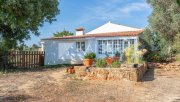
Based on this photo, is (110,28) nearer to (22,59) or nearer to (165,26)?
(22,59)

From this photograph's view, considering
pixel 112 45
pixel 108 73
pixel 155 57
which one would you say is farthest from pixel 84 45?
pixel 108 73

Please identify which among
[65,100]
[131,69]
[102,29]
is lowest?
[65,100]

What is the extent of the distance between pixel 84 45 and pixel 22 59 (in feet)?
25.5

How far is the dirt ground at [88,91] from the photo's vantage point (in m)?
13.2

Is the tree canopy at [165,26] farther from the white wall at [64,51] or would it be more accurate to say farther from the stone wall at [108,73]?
the stone wall at [108,73]

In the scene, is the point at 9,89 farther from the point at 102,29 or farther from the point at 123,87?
the point at 102,29

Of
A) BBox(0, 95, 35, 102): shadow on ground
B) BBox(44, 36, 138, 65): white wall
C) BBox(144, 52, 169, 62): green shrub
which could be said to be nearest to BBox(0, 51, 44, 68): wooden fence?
BBox(44, 36, 138, 65): white wall

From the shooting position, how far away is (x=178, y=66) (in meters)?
25.2

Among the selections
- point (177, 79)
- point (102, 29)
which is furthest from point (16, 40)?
point (102, 29)

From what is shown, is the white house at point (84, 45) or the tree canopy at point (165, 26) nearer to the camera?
the tree canopy at point (165, 26)


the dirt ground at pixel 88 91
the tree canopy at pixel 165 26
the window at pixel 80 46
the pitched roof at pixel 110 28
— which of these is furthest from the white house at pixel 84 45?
the dirt ground at pixel 88 91

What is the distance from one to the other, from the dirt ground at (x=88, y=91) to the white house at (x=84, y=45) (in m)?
14.2

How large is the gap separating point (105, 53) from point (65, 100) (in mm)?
20823

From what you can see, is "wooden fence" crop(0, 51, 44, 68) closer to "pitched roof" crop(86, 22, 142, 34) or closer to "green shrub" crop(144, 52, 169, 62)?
"green shrub" crop(144, 52, 169, 62)
